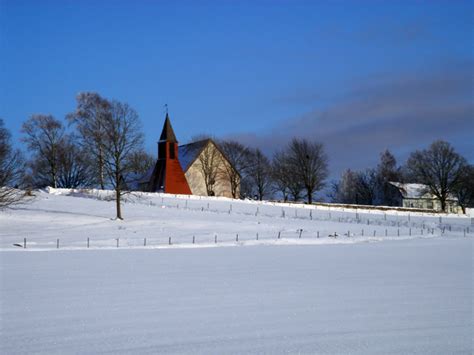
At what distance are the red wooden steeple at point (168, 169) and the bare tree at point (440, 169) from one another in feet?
142

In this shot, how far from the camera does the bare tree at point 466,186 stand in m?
81.8

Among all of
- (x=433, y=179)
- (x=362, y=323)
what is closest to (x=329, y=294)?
(x=362, y=323)

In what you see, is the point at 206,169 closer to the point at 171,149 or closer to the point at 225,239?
the point at 171,149

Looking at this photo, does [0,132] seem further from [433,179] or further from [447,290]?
[433,179]

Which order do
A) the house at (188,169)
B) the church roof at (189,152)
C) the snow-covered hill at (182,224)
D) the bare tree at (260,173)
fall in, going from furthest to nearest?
the bare tree at (260,173)
the church roof at (189,152)
the house at (188,169)
the snow-covered hill at (182,224)

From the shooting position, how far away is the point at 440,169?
8300cm

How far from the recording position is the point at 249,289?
1308cm

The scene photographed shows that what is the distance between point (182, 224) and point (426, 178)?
58.2 metres

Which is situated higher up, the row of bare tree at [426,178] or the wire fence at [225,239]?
the row of bare tree at [426,178]

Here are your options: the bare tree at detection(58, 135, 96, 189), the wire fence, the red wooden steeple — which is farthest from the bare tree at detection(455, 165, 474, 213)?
the bare tree at detection(58, 135, 96, 189)

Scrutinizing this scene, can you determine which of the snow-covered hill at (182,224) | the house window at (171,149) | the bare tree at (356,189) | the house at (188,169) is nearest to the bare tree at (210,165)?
the house at (188,169)

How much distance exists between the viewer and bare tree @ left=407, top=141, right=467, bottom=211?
267ft

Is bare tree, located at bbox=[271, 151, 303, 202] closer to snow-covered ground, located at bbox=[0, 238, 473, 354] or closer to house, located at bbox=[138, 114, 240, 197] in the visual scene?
house, located at bbox=[138, 114, 240, 197]

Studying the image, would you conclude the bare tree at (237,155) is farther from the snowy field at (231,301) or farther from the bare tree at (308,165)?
the snowy field at (231,301)
